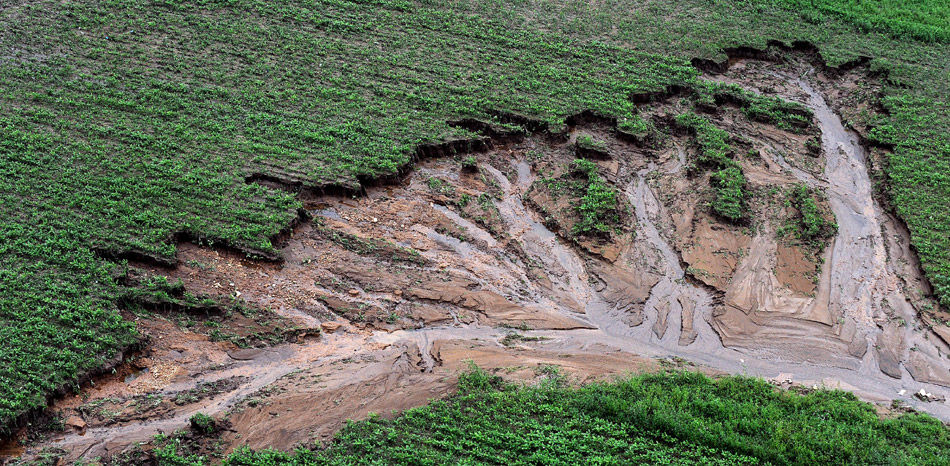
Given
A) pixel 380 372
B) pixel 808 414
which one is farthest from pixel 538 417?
pixel 808 414

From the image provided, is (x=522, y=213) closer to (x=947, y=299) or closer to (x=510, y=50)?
(x=510, y=50)

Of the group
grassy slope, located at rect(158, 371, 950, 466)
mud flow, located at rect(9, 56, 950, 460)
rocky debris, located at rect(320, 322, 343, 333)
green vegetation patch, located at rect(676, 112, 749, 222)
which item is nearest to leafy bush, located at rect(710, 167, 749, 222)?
green vegetation patch, located at rect(676, 112, 749, 222)

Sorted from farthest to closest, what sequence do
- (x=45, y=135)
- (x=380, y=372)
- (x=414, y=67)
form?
(x=414, y=67) → (x=45, y=135) → (x=380, y=372)

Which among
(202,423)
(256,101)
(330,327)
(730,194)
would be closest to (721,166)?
(730,194)

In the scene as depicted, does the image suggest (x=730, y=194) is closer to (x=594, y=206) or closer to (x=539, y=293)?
Result: (x=594, y=206)

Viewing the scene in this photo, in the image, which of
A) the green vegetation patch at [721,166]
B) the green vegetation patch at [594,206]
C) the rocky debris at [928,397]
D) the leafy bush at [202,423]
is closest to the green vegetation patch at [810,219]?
the green vegetation patch at [721,166]

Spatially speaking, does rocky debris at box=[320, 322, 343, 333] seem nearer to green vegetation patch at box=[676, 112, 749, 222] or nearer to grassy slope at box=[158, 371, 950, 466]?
grassy slope at box=[158, 371, 950, 466]

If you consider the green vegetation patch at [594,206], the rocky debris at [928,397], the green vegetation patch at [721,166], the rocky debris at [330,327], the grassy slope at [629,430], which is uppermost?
the green vegetation patch at [721,166]

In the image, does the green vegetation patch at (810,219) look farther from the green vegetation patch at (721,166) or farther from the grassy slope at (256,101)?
the grassy slope at (256,101)
